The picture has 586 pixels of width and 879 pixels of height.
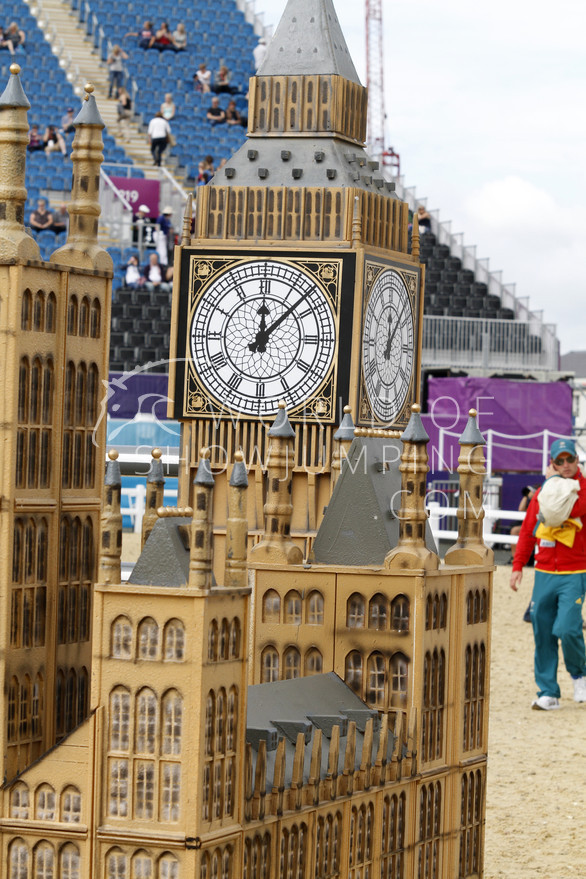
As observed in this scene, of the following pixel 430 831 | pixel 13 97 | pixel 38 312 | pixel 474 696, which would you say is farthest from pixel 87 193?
pixel 430 831

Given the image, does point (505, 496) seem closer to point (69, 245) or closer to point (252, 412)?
point (252, 412)

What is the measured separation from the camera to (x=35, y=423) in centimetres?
821

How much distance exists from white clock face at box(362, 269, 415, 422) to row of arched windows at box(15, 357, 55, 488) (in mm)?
Answer: 4587

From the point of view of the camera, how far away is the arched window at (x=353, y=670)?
985 centimetres

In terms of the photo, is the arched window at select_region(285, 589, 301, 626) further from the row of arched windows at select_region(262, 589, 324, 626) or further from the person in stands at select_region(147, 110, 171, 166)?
the person in stands at select_region(147, 110, 171, 166)

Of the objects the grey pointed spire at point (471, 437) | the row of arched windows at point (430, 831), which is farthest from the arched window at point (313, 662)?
the grey pointed spire at point (471, 437)

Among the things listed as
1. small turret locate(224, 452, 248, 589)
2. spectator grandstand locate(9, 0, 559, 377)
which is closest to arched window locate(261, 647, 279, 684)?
small turret locate(224, 452, 248, 589)

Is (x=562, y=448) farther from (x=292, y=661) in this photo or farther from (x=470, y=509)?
(x=292, y=661)

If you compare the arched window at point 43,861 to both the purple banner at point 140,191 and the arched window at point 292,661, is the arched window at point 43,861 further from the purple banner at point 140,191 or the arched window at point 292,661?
the purple banner at point 140,191

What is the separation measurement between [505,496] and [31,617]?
21.3m

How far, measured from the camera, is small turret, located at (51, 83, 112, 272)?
28.3ft

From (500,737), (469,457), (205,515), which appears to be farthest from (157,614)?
(500,737)

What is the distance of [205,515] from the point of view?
763 centimetres

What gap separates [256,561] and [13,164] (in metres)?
2.91
